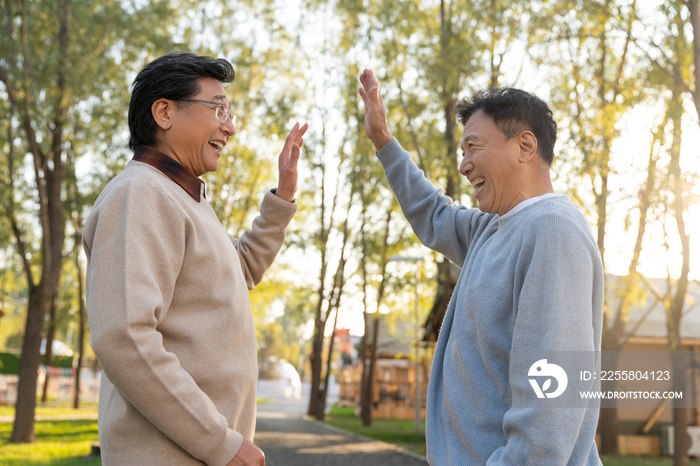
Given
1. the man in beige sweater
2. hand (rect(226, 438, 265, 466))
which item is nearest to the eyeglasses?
the man in beige sweater

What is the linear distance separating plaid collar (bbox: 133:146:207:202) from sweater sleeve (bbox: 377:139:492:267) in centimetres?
94

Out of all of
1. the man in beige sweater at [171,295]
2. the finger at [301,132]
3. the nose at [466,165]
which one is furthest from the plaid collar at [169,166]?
the nose at [466,165]

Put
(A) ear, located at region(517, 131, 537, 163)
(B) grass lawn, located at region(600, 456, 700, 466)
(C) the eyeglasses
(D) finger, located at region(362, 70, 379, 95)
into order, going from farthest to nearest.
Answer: (B) grass lawn, located at region(600, 456, 700, 466), (D) finger, located at region(362, 70, 379, 95), (C) the eyeglasses, (A) ear, located at region(517, 131, 537, 163)

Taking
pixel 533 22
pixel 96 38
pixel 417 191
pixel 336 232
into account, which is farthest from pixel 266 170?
pixel 417 191

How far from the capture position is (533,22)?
1070 centimetres

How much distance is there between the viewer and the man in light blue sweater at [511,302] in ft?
6.15

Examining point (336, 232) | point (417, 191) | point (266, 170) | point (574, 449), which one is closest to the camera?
point (574, 449)

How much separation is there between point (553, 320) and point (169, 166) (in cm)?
141

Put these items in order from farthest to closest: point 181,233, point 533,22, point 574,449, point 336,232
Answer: point 336,232
point 533,22
point 181,233
point 574,449

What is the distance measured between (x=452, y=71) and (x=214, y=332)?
10.00 m

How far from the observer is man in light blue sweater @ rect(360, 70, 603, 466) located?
187 cm

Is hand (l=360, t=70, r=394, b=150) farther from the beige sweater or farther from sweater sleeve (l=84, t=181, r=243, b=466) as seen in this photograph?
sweater sleeve (l=84, t=181, r=243, b=466)

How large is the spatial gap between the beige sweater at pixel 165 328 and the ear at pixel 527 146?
1099mm

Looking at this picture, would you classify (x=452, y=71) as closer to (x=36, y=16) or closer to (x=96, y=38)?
(x=96, y=38)
